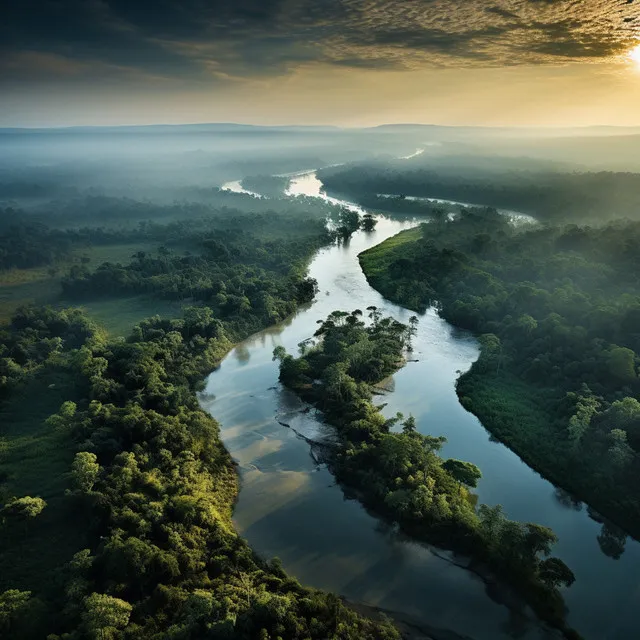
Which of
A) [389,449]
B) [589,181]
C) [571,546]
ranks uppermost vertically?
[589,181]

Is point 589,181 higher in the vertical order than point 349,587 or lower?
higher

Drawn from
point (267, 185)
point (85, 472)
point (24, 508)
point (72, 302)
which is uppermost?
point (267, 185)

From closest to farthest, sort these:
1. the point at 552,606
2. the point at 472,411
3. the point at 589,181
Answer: the point at 552,606 < the point at 472,411 < the point at 589,181

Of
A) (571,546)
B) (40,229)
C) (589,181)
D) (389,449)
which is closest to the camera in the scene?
(571,546)

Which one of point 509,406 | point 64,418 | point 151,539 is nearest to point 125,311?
point 64,418

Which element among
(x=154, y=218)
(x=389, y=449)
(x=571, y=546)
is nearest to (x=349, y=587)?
(x=389, y=449)

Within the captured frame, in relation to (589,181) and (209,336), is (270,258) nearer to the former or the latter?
(209,336)

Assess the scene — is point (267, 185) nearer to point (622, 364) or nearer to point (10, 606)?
point (622, 364)
